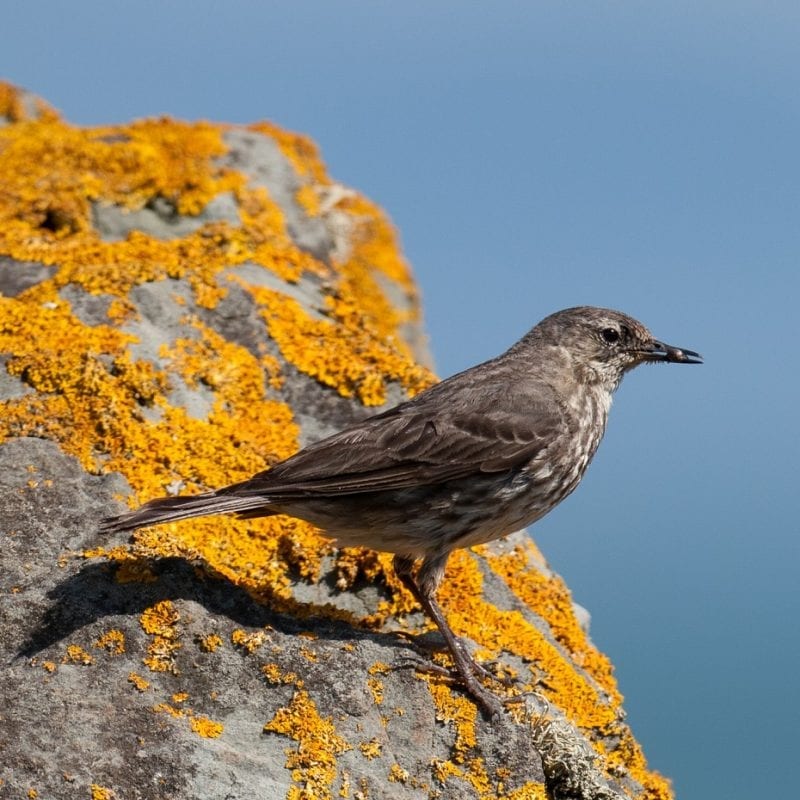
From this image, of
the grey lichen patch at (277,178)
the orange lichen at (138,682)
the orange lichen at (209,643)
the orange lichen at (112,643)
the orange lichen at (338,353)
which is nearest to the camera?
the orange lichen at (138,682)

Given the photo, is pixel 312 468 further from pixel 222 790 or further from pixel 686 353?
pixel 686 353

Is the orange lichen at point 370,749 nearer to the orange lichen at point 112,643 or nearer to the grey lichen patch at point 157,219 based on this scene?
the orange lichen at point 112,643

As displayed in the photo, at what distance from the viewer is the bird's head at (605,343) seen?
6.64m

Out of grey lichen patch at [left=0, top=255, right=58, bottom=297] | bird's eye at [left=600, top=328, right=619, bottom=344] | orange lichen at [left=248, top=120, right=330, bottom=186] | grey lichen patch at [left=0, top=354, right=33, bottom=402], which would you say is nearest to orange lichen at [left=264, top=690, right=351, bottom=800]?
grey lichen patch at [left=0, top=354, right=33, bottom=402]

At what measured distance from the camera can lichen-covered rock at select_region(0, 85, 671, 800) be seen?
4.49m

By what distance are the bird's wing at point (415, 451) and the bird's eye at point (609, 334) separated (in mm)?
984

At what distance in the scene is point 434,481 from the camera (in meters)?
5.53

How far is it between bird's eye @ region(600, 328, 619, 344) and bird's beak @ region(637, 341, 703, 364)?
0.21m

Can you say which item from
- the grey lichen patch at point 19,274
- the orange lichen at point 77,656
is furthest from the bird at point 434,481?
the grey lichen patch at point 19,274

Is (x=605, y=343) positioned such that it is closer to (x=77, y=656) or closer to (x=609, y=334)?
(x=609, y=334)

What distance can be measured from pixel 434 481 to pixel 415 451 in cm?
21

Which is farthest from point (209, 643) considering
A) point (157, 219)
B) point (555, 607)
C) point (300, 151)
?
point (300, 151)

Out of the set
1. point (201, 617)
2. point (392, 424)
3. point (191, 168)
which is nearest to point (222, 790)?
point (201, 617)

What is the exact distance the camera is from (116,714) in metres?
4.45
